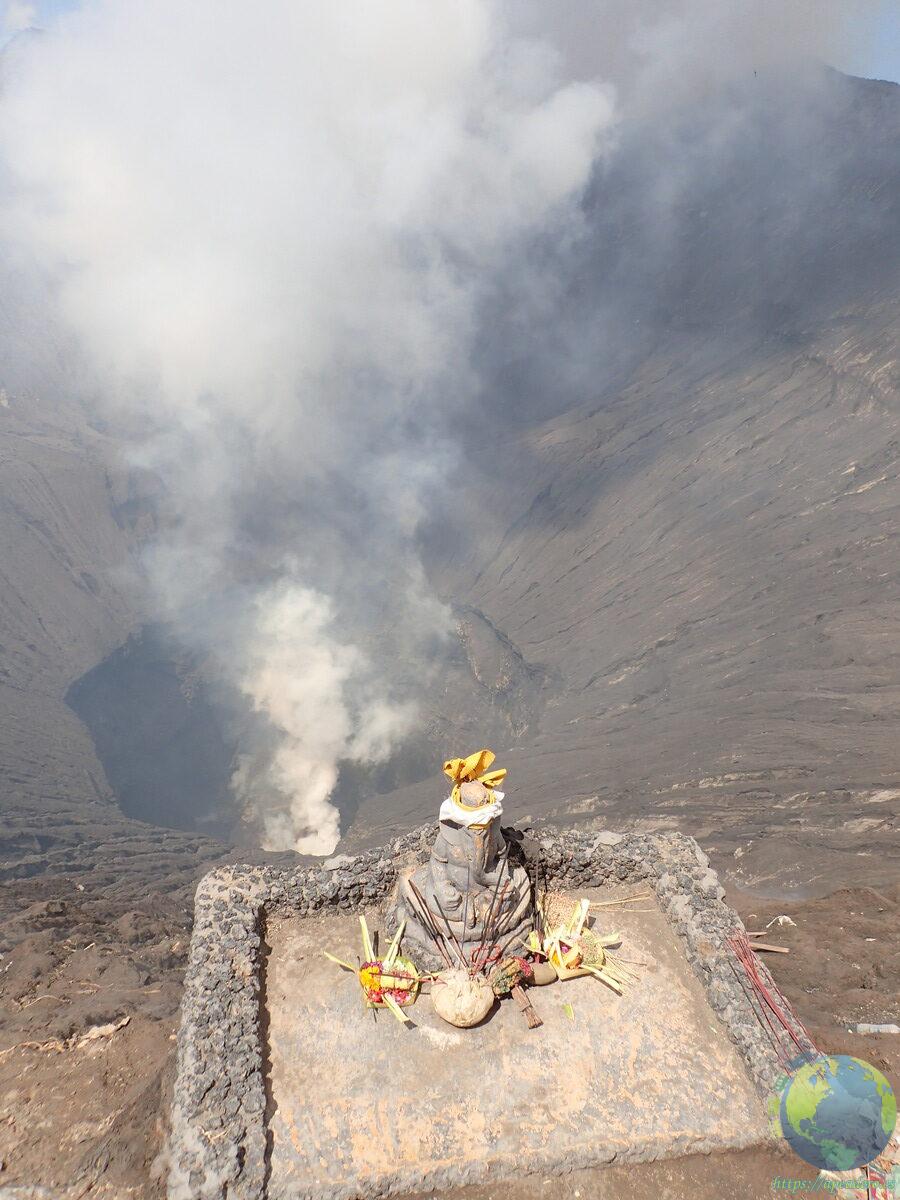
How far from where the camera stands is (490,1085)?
32.0ft

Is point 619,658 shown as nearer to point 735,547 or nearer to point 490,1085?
point 735,547

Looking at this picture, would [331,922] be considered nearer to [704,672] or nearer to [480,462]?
[704,672]

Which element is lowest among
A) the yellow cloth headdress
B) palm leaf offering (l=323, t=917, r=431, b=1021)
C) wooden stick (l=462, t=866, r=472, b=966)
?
palm leaf offering (l=323, t=917, r=431, b=1021)

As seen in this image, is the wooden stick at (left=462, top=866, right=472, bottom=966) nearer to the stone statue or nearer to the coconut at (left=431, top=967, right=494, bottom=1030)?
the stone statue

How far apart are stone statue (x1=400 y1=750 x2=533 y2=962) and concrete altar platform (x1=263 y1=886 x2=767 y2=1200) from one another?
41.6 inches

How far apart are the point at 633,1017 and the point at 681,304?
5928cm

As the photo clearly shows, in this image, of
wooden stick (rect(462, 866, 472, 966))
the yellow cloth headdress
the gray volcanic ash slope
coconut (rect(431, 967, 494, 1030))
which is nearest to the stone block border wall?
wooden stick (rect(462, 866, 472, 966))

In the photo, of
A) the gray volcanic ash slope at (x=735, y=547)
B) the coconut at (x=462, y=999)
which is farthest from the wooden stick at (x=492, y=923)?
the gray volcanic ash slope at (x=735, y=547)

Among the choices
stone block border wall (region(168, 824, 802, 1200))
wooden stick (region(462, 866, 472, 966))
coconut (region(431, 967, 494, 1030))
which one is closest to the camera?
stone block border wall (region(168, 824, 802, 1200))

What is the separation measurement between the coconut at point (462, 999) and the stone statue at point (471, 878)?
19.6 inches

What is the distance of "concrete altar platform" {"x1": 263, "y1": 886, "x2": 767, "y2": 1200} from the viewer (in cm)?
891

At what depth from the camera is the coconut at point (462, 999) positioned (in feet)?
34.2

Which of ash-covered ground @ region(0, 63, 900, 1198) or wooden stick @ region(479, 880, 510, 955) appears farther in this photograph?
ash-covered ground @ region(0, 63, 900, 1198)

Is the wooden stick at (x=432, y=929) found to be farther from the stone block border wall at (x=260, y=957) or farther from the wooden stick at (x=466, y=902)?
the stone block border wall at (x=260, y=957)
